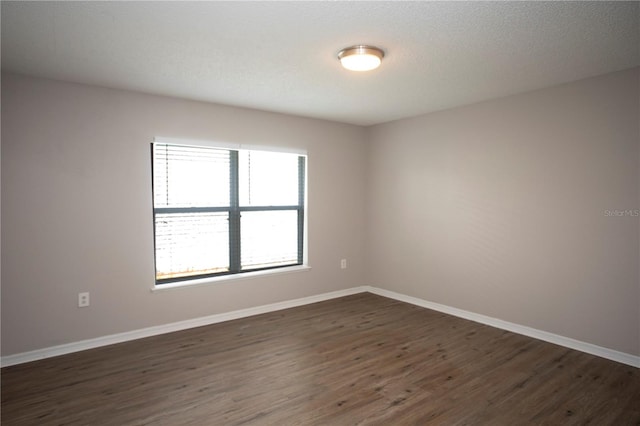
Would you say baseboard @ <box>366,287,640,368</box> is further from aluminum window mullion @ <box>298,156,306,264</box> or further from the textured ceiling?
the textured ceiling

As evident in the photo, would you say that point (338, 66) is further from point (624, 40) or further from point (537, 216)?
point (537, 216)

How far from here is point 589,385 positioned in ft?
9.09

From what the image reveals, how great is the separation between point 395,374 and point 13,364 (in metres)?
3.08

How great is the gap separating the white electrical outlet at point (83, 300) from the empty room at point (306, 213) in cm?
2

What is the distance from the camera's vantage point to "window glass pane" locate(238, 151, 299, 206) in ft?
14.7

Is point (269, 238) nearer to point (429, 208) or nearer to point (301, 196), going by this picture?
point (301, 196)

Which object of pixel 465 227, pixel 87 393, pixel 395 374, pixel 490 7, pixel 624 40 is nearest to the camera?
pixel 490 7

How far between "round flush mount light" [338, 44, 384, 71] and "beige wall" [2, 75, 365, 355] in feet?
6.42

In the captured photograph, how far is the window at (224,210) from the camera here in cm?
396

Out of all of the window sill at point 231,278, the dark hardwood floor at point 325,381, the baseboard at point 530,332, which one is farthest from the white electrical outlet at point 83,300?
the baseboard at point 530,332

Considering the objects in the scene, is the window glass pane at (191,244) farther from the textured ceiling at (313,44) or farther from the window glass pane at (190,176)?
the textured ceiling at (313,44)

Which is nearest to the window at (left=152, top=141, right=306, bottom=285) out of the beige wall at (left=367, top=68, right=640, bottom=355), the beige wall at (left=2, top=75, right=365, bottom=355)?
the beige wall at (left=2, top=75, right=365, bottom=355)

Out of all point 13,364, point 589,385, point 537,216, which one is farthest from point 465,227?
point 13,364

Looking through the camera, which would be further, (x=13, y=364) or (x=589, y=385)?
(x=13, y=364)
